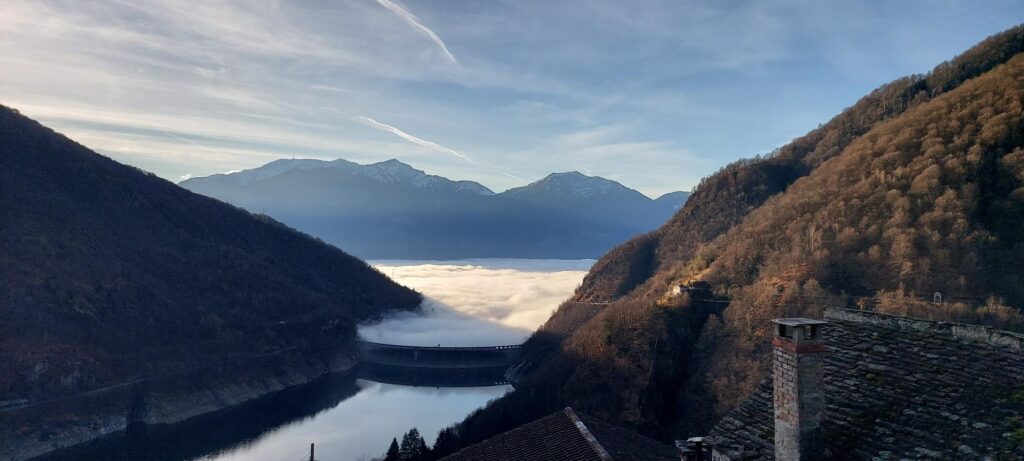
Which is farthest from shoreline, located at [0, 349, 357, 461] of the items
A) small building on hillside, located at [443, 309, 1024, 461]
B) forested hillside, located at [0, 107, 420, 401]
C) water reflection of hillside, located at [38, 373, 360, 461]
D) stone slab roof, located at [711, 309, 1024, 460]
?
stone slab roof, located at [711, 309, 1024, 460]

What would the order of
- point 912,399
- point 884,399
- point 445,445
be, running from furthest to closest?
1. point 445,445
2. point 884,399
3. point 912,399

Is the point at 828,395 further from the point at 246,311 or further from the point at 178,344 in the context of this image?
the point at 246,311

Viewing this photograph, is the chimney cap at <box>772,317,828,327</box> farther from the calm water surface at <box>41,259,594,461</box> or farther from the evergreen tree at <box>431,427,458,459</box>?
the calm water surface at <box>41,259,594,461</box>

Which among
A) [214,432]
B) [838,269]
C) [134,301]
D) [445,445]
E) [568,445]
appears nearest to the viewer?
[568,445]

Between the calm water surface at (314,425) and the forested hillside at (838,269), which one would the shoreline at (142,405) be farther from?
the forested hillside at (838,269)

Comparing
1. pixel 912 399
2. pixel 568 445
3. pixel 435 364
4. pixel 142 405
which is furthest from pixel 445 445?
pixel 435 364

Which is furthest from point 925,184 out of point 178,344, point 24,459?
point 178,344

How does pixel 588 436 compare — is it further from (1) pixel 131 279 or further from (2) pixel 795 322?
(1) pixel 131 279
